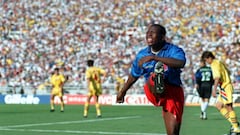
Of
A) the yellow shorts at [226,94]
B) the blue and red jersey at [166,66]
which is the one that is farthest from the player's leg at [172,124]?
the yellow shorts at [226,94]

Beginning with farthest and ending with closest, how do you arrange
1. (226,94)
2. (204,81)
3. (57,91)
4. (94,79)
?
(57,91) < (94,79) < (204,81) < (226,94)

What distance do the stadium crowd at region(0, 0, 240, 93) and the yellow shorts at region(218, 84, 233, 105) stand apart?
21612 mm

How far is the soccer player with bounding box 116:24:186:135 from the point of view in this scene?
8.22 m

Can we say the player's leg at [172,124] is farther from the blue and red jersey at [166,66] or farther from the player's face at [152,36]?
the player's face at [152,36]

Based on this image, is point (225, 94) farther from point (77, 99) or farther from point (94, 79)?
point (77, 99)

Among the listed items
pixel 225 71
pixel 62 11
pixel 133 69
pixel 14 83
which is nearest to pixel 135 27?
pixel 62 11

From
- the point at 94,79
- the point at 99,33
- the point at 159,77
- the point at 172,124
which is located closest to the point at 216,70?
the point at 172,124

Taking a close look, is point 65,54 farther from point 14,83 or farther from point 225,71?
point 225,71

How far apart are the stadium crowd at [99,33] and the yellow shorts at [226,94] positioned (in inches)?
851

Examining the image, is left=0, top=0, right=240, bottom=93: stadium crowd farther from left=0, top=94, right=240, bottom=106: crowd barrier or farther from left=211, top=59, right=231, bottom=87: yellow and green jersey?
left=211, top=59, right=231, bottom=87: yellow and green jersey

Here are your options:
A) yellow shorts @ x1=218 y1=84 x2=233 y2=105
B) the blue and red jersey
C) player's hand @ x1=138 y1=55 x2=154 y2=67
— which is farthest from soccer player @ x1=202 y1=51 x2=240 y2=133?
player's hand @ x1=138 y1=55 x2=154 y2=67

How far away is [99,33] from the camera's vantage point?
46.9 m

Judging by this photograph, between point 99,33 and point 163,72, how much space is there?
1529 inches

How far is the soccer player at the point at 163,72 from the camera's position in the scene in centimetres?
822
